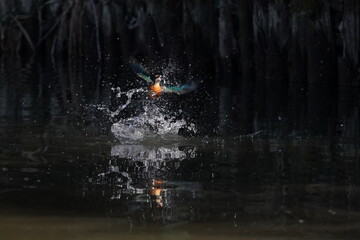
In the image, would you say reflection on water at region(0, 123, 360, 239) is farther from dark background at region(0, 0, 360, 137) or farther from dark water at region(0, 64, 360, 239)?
dark background at region(0, 0, 360, 137)

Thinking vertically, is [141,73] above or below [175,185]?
above

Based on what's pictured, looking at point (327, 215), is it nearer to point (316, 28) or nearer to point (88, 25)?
point (316, 28)

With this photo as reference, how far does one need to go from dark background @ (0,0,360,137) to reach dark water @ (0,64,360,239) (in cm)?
137

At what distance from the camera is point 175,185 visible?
7.18 meters

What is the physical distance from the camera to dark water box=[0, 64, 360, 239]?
5.85 metres

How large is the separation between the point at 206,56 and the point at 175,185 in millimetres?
14532

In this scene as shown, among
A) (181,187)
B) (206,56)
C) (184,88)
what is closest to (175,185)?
(181,187)

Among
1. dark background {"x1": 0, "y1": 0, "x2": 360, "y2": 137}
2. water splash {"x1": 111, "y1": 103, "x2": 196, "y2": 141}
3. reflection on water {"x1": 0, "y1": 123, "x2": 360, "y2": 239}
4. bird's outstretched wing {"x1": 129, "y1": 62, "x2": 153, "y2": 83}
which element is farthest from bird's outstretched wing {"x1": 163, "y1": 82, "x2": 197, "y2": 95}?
dark background {"x1": 0, "y1": 0, "x2": 360, "y2": 137}

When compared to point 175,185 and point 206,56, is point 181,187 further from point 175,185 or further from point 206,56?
point 206,56

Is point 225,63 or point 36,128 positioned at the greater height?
point 225,63

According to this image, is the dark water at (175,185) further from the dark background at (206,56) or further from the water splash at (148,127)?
the dark background at (206,56)

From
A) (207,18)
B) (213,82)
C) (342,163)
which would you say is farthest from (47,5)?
(342,163)

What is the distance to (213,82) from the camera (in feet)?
61.4

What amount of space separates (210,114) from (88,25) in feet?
42.2
